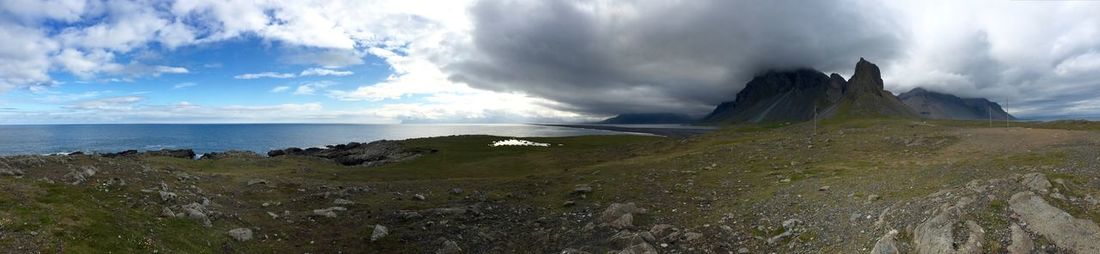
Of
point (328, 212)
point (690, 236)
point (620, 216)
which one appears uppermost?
point (620, 216)

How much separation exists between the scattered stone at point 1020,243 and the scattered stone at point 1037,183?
13.4 feet

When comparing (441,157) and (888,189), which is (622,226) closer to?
(888,189)

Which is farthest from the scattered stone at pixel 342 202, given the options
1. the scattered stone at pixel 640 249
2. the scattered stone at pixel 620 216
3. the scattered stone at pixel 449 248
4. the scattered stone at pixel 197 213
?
the scattered stone at pixel 640 249

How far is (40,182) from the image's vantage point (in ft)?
72.7

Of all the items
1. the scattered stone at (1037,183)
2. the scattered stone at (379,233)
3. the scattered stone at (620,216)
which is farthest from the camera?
the scattered stone at (620,216)

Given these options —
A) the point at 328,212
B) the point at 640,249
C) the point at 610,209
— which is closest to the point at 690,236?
the point at 640,249

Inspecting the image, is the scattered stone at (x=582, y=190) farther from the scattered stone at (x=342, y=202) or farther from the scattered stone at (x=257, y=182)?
the scattered stone at (x=257, y=182)

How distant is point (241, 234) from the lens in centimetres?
2111

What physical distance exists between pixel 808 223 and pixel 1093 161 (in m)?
17.8

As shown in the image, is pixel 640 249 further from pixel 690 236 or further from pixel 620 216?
pixel 620 216

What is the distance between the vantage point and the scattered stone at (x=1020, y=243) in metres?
13.2

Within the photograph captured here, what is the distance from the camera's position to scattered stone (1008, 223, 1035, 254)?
520 inches

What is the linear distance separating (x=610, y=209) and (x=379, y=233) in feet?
37.1

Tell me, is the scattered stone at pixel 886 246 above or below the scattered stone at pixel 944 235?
below
